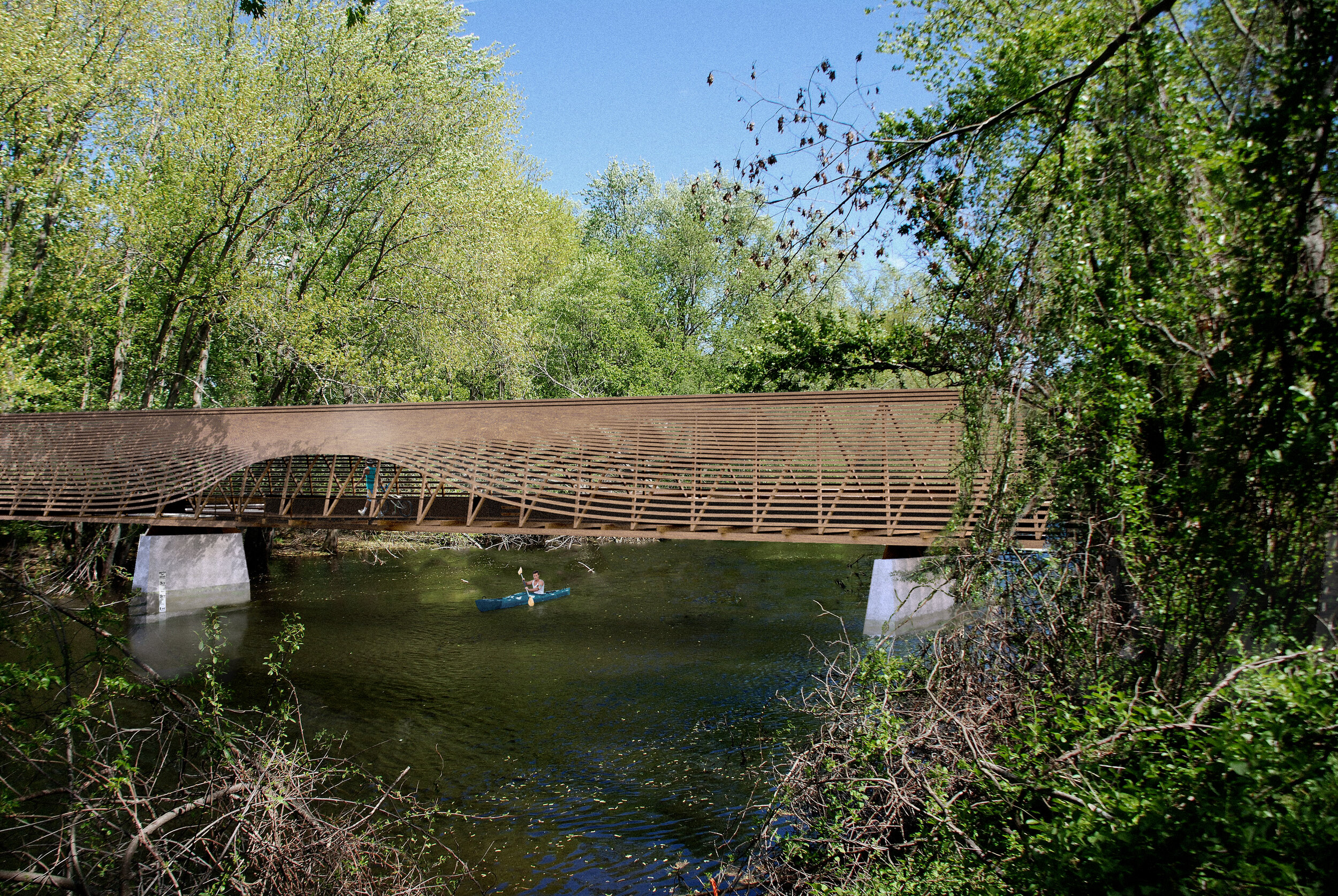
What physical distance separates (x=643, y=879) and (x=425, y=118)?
65.8 feet

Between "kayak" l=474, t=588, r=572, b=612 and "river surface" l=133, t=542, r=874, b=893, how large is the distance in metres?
0.30

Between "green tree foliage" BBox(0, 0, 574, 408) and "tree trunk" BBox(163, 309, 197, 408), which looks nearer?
"green tree foliage" BBox(0, 0, 574, 408)

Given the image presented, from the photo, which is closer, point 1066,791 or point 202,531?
point 1066,791

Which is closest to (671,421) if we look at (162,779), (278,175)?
(162,779)

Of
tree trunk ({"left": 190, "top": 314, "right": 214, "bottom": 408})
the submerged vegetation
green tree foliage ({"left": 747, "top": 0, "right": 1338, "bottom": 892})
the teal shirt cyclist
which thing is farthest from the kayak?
green tree foliage ({"left": 747, "top": 0, "right": 1338, "bottom": 892})

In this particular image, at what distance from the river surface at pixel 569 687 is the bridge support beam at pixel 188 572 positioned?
640mm

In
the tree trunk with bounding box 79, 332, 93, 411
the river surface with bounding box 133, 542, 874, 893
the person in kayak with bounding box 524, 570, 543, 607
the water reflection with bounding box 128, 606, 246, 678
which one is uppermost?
the tree trunk with bounding box 79, 332, 93, 411

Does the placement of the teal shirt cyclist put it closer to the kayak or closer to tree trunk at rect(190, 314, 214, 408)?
the kayak

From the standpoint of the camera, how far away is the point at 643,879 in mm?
7074

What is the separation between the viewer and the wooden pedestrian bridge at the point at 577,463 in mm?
11352

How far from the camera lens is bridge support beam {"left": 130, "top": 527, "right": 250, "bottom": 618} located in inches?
693

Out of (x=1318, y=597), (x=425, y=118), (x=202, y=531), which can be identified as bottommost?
(x=202, y=531)

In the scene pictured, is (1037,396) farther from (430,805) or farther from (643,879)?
(430,805)

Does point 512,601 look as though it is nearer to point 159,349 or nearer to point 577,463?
point 577,463
